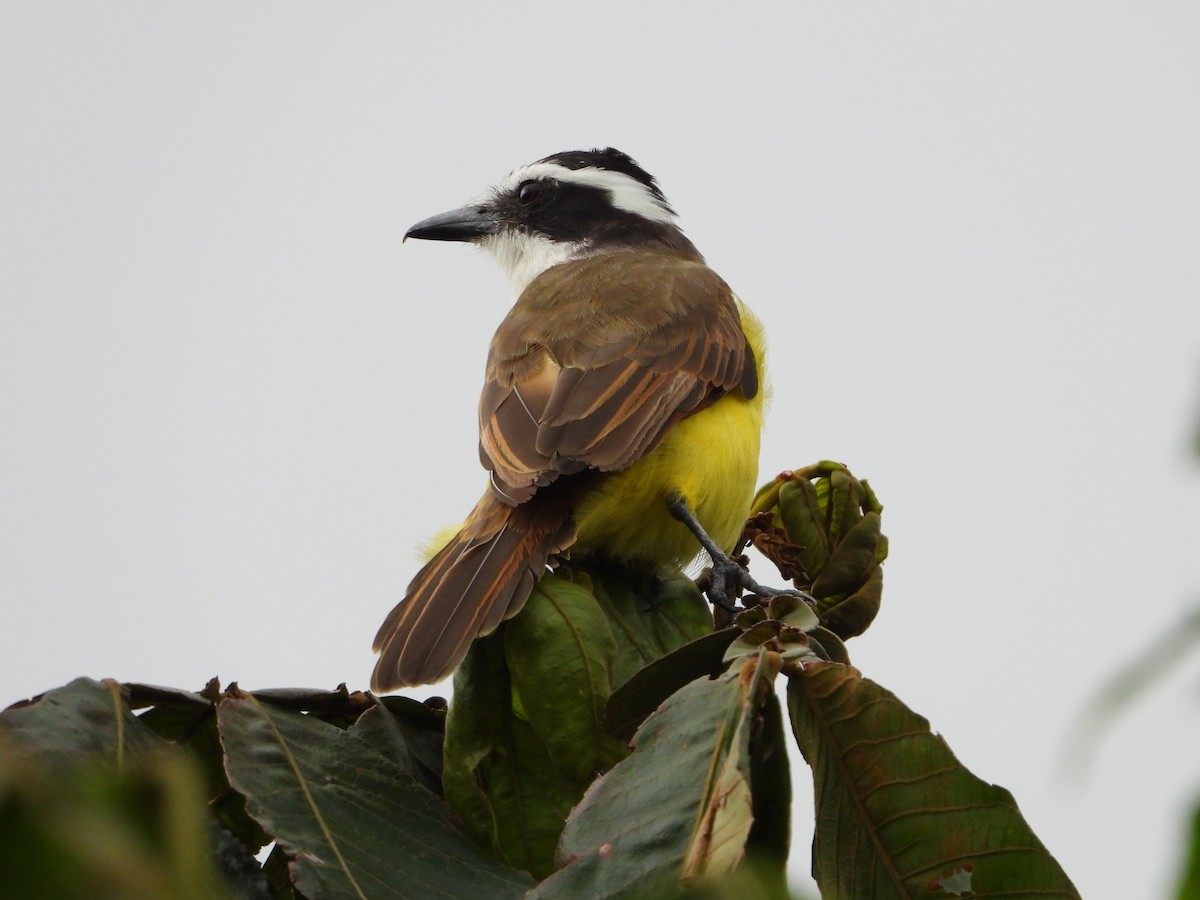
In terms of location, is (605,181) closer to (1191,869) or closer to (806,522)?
(806,522)

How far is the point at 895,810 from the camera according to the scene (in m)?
1.75

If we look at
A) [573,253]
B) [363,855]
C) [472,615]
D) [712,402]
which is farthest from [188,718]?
[573,253]

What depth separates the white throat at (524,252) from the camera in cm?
589

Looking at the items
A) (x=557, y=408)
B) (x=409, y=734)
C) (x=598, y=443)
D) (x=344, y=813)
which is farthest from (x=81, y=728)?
(x=557, y=408)

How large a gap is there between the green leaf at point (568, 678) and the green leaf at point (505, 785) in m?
0.04

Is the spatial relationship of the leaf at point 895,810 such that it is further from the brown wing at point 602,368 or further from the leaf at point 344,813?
the brown wing at point 602,368

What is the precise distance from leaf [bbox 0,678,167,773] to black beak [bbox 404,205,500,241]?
438cm

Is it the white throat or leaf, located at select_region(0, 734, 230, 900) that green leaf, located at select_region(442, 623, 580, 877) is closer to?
leaf, located at select_region(0, 734, 230, 900)

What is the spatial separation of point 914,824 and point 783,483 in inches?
43.2

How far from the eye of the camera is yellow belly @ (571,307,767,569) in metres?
3.40

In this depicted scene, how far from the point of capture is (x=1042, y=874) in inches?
66.0

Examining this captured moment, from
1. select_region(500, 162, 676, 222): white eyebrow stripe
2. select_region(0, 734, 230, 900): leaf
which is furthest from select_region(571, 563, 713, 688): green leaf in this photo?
select_region(500, 162, 676, 222): white eyebrow stripe

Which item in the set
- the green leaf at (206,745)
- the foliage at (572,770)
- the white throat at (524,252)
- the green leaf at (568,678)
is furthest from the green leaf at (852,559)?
the white throat at (524,252)

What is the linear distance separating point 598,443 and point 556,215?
9.66ft
